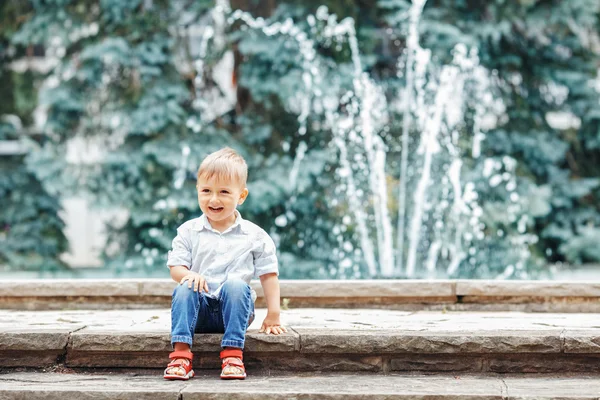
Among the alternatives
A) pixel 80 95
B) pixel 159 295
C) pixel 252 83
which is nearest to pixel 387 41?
pixel 252 83

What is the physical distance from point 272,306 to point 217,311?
0.21 m

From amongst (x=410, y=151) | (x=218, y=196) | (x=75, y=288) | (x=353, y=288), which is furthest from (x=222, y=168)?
(x=410, y=151)

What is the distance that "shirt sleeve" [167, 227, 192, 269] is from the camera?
356 cm

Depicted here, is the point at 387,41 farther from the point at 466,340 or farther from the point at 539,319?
the point at 466,340

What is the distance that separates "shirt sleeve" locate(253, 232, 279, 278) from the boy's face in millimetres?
186

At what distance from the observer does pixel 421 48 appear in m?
9.57

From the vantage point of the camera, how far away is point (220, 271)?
3557 millimetres

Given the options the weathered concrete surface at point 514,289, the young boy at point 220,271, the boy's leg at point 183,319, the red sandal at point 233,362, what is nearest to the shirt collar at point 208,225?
the young boy at point 220,271

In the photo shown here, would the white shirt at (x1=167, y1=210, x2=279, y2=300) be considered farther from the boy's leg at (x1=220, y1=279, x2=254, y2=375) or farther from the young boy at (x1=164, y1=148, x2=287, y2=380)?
the boy's leg at (x1=220, y1=279, x2=254, y2=375)

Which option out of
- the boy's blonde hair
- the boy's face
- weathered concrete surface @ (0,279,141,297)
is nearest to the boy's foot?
the boy's face

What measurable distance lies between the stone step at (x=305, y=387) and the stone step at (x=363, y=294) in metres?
1.19

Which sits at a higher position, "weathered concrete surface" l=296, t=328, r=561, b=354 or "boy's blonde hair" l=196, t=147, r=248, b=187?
"boy's blonde hair" l=196, t=147, r=248, b=187

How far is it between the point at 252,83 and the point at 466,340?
20.5 ft

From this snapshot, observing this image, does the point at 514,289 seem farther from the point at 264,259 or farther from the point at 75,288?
the point at 75,288
